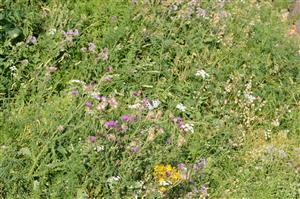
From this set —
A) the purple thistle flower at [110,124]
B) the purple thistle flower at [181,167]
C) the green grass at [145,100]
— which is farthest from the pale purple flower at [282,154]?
the purple thistle flower at [110,124]

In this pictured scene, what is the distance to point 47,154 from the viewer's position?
392 cm

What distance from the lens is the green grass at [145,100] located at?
3.86 m

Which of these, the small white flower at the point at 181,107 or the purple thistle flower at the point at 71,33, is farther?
the purple thistle flower at the point at 71,33

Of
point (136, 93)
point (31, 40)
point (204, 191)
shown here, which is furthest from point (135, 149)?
point (31, 40)

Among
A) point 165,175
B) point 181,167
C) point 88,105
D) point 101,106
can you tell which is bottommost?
point 181,167

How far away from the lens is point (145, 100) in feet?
14.7

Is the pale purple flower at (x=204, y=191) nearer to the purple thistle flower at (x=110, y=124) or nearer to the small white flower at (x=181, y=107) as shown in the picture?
the small white flower at (x=181, y=107)

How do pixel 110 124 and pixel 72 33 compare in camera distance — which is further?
pixel 72 33

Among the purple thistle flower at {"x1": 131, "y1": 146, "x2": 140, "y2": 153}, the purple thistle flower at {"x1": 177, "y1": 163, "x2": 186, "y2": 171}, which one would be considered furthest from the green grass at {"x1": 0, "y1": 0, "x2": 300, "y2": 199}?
the purple thistle flower at {"x1": 177, "y1": 163, "x2": 186, "y2": 171}

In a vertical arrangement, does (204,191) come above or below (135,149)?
below

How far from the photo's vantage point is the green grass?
152 inches

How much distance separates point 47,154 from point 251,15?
4.13m

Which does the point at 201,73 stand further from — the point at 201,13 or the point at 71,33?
the point at 71,33

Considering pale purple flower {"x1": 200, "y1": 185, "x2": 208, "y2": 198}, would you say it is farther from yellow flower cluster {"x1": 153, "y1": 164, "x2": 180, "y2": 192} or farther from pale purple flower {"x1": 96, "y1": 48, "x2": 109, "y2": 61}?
pale purple flower {"x1": 96, "y1": 48, "x2": 109, "y2": 61}
